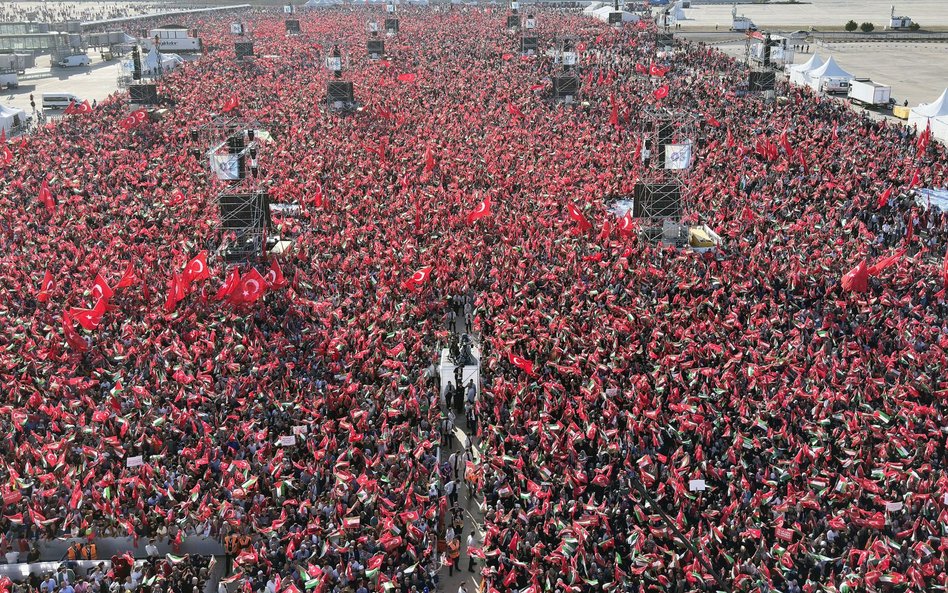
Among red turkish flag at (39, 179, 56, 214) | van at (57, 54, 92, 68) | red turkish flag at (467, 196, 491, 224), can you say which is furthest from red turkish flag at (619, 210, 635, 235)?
van at (57, 54, 92, 68)

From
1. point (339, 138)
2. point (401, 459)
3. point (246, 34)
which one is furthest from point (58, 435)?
point (246, 34)

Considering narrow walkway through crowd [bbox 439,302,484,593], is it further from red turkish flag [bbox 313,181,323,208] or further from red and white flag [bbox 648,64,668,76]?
red and white flag [bbox 648,64,668,76]

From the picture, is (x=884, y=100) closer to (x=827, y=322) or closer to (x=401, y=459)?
(x=827, y=322)

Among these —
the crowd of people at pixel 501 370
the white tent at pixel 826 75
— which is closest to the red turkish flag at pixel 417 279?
the crowd of people at pixel 501 370

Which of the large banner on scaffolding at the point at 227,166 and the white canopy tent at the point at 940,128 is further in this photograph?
the white canopy tent at the point at 940,128

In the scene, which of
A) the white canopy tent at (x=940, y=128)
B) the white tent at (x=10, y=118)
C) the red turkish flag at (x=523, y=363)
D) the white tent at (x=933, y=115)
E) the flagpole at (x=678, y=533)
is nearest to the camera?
the flagpole at (x=678, y=533)

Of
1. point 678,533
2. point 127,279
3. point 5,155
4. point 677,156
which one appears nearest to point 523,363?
point 678,533

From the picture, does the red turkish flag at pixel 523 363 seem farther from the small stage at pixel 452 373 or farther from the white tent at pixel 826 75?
the white tent at pixel 826 75
